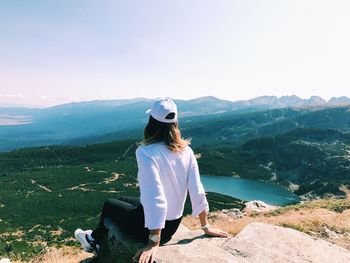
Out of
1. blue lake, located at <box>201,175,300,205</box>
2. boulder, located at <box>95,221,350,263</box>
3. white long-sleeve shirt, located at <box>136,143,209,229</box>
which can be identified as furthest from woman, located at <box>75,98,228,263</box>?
blue lake, located at <box>201,175,300,205</box>

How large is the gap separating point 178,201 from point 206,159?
596 ft

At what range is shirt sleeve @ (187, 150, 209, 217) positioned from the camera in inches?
276

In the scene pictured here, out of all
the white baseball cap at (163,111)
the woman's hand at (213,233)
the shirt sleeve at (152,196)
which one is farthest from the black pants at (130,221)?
the white baseball cap at (163,111)

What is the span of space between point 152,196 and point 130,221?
1.52 meters

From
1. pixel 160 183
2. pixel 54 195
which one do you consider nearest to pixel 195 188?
pixel 160 183

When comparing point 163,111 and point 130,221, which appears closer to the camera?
point 163,111

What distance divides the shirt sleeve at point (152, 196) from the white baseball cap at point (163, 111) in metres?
0.79

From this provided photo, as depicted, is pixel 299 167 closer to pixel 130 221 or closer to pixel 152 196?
pixel 130 221

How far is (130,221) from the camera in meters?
7.30

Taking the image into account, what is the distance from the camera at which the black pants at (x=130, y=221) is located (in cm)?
705

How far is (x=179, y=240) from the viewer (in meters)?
8.10

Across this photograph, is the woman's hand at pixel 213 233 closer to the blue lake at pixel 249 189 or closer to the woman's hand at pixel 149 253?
the woman's hand at pixel 149 253

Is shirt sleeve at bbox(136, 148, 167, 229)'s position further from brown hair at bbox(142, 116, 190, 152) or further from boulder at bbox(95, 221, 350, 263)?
boulder at bbox(95, 221, 350, 263)

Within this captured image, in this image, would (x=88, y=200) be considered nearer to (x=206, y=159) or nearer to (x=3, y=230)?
(x=3, y=230)
